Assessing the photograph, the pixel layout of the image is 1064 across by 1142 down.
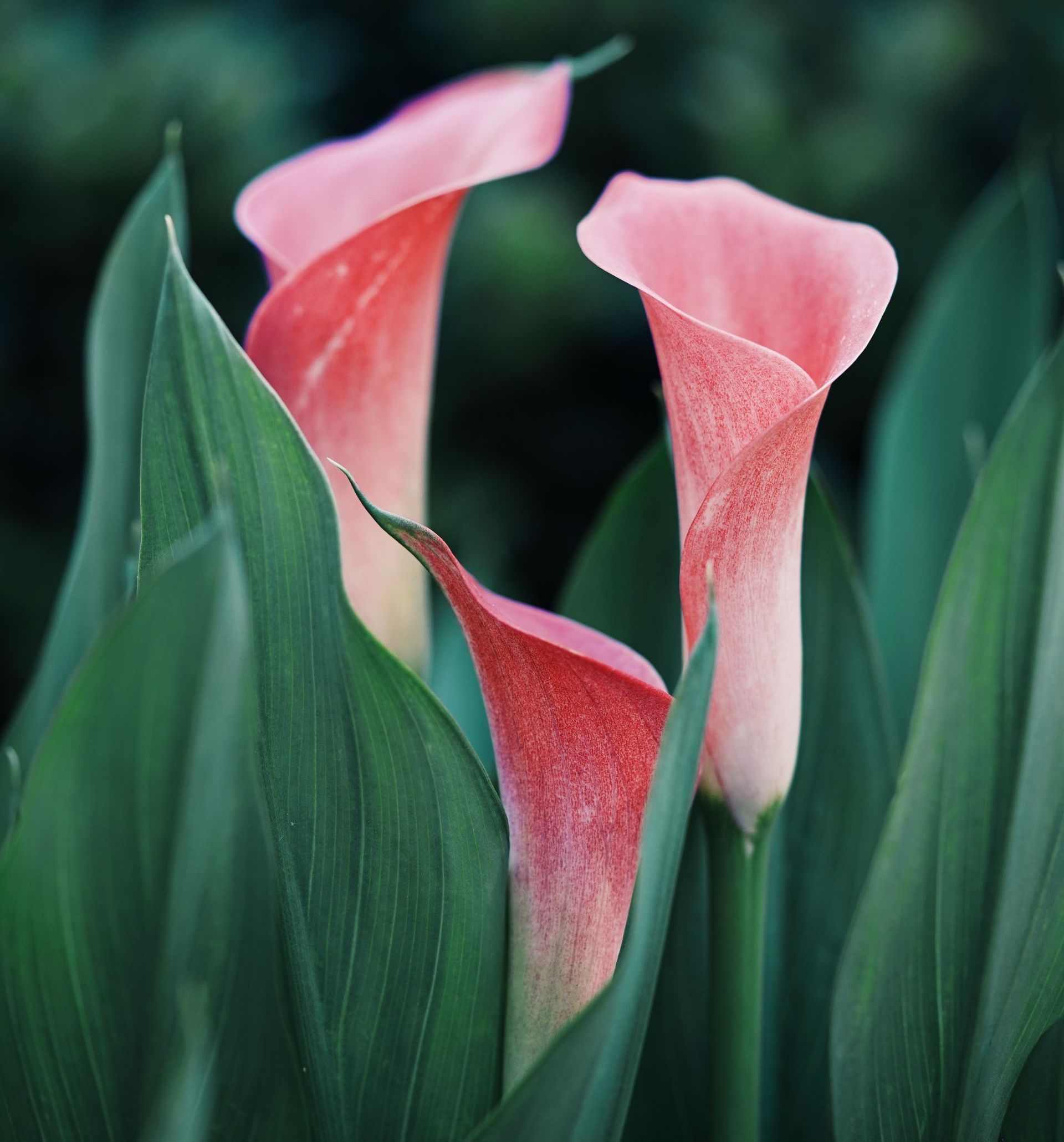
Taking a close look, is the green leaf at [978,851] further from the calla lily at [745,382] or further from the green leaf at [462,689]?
the green leaf at [462,689]

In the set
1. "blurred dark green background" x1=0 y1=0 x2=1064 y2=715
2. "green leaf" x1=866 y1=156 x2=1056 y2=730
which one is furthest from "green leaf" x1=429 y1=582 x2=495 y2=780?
"blurred dark green background" x1=0 y1=0 x2=1064 y2=715

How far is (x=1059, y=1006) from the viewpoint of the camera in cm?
29

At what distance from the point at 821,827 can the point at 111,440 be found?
0.24m

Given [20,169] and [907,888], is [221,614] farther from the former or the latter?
[20,169]

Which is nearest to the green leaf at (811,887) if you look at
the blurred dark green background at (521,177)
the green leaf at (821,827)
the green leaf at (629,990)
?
the green leaf at (821,827)

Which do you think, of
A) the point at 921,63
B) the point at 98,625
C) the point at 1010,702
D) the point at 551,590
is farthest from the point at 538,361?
the point at 1010,702

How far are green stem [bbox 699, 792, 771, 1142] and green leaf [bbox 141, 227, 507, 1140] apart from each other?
52 mm

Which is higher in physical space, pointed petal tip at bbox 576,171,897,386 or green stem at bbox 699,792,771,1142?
pointed petal tip at bbox 576,171,897,386

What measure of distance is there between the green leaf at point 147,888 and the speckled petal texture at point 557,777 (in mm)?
48

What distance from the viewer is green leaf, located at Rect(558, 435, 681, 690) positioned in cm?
39

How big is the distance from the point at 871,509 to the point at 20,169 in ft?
2.33

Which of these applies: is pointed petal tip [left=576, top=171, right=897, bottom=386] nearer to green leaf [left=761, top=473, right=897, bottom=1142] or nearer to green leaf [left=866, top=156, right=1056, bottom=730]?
→ green leaf [left=761, top=473, right=897, bottom=1142]

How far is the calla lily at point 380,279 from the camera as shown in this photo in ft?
0.94

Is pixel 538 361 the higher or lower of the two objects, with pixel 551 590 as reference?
higher
